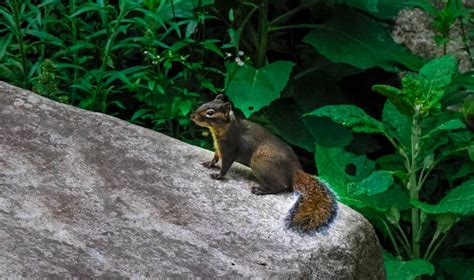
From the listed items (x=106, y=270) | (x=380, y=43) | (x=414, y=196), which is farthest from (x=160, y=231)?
(x=380, y=43)

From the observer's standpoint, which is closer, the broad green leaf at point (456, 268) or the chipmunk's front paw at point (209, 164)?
the chipmunk's front paw at point (209, 164)

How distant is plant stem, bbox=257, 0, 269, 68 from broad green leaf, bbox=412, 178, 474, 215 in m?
1.68

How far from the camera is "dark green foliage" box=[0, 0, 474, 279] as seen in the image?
5273 millimetres

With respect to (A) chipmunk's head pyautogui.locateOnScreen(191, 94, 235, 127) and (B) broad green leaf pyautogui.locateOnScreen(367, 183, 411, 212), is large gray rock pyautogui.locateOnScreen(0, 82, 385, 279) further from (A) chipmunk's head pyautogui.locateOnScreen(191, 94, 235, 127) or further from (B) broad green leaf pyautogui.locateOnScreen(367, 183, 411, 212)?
(B) broad green leaf pyautogui.locateOnScreen(367, 183, 411, 212)

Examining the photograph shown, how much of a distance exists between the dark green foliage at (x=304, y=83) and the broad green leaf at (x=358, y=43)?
0.01 meters

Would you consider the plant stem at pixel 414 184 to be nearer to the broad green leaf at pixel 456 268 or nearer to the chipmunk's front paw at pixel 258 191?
the broad green leaf at pixel 456 268

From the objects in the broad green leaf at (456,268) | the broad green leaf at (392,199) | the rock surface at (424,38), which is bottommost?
the broad green leaf at (456,268)

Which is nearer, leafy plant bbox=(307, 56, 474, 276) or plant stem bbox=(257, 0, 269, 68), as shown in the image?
leafy plant bbox=(307, 56, 474, 276)

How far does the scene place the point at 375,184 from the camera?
488 cm

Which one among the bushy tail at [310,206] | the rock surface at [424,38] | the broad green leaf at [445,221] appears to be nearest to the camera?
the bushy tail at [310,206]

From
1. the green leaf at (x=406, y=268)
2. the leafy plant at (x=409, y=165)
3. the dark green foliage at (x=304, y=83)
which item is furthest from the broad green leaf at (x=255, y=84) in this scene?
the green leaf at (x=406, y=268)

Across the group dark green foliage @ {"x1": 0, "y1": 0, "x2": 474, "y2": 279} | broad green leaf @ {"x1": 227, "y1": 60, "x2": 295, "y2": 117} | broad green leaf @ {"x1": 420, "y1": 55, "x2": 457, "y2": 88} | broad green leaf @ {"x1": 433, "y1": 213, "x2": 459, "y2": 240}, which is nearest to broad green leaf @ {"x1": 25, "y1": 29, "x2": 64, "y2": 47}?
dark green foliage @ {"x1": 0, "y1": 0, "x2": 474, "y2": 279}

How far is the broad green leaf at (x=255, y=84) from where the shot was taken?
18.7 ft

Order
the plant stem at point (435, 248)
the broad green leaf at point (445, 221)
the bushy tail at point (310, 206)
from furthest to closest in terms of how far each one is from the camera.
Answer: the plant stem at point (435, 248), the broad green leaf at point (445, 221), the bushy tail at point (310, 206)
